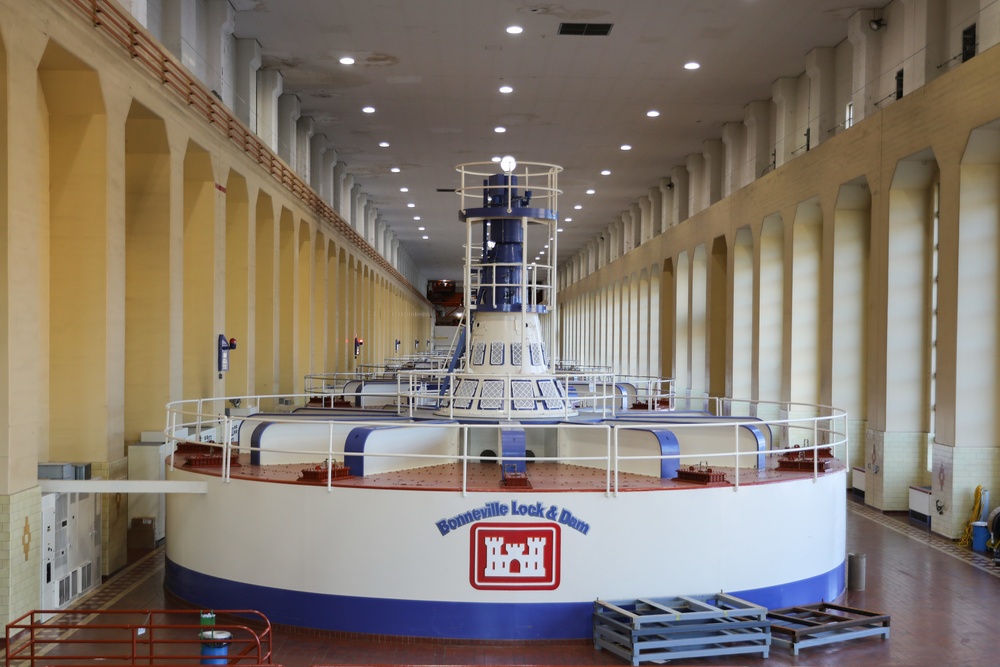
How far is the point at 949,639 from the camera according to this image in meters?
10.2

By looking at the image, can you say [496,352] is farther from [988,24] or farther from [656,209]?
[656,209]

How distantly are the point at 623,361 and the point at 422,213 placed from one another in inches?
504

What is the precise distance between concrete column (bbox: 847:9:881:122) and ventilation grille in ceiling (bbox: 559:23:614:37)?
16.8 ft

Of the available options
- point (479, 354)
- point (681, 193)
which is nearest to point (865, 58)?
point (479, 354)

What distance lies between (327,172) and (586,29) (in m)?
16.5

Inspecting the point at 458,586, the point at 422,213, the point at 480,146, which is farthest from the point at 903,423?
the point at 422,213

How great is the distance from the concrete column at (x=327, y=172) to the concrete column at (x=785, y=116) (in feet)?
52.0

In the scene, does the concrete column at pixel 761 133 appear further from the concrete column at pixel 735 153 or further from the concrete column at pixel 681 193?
the concrete column at pixel 681 193

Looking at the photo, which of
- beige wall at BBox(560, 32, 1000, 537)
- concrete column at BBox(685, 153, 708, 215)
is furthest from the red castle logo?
concrete column at BBox(685, 153, 708, 215)

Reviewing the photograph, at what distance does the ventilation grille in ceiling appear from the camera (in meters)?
19.8

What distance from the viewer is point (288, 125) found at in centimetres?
2736

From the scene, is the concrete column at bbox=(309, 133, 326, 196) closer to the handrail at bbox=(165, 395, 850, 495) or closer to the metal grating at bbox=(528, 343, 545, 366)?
the handrail at bbox=(165, 395, 850, 495)

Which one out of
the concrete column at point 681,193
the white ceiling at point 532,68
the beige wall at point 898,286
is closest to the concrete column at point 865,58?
the white ceiling at point 532,68

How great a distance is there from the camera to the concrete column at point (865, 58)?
19625mm
